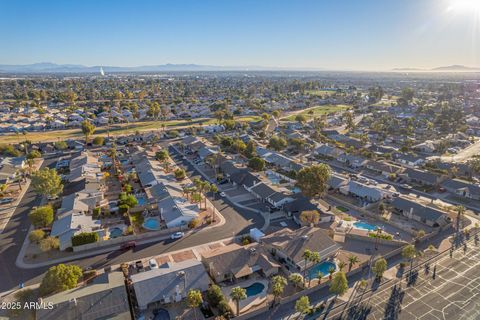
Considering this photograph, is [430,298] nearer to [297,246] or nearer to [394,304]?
[394,304]

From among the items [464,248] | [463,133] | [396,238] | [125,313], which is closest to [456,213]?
[464,248]

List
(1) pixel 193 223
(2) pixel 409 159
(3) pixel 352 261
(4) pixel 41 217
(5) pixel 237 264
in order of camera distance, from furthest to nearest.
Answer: (2) pixel 409 159 → (1) pixel 193 223 → (4) pixel 41 217 → (5) pixel 237 264 → (3) pixel 352 261

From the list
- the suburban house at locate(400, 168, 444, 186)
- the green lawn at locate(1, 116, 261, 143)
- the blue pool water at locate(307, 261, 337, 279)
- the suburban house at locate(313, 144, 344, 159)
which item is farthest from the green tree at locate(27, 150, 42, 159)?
the suburban house at locate(400, 168, 444, 186)

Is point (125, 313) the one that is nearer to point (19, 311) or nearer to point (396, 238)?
point (19, 311)

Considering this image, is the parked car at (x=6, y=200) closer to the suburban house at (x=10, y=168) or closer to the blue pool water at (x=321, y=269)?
the suburban house at (x=10, y=168)

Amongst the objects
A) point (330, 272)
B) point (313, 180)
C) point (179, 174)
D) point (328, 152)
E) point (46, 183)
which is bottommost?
point (328, 152)

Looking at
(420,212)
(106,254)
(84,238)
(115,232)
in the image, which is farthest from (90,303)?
(420,212)

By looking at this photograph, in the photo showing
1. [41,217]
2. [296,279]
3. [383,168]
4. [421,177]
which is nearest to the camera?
[296,279]
